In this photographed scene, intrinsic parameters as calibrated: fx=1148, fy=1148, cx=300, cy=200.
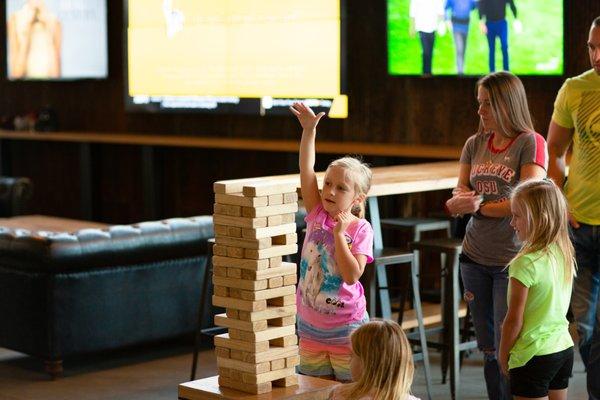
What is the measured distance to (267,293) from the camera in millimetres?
3869

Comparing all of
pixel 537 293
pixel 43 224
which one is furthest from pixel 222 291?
pixel 43 224

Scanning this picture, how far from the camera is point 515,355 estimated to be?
379 cm

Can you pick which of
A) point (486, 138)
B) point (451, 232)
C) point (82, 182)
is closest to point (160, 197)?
point (82, 182)

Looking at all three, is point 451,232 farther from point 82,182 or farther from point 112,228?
point 82,182

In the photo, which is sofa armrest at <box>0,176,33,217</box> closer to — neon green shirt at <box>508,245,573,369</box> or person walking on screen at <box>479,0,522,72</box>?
person walking on screen at <box>479,0,522,72</box>

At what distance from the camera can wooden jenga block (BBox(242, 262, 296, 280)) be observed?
383 centimetres

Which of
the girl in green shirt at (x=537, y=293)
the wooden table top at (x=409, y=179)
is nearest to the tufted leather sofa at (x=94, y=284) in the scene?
the wooden table top at (x=409, y=179)

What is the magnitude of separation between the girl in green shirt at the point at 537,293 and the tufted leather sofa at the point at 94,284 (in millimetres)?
2852

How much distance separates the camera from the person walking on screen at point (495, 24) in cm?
746

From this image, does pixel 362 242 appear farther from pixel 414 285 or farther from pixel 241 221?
pixel 414 285

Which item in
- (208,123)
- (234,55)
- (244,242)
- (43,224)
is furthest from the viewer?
(208,123)

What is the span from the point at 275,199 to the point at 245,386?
0.64 meters

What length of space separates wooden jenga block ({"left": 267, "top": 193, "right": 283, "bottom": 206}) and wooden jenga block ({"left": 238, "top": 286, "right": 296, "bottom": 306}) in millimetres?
292

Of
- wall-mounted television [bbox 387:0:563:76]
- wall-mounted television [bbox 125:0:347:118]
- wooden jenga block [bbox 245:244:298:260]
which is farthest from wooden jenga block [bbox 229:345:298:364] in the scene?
wall-mounted television [bbox 125:0:347:118]
